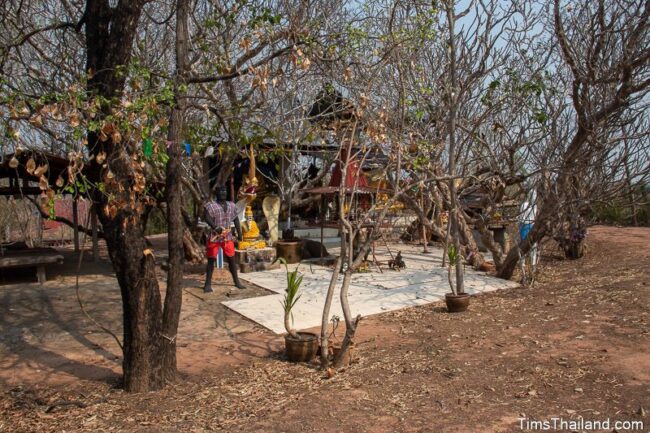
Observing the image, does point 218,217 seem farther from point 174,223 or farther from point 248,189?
point 174,223

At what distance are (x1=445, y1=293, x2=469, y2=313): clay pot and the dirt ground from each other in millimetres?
142

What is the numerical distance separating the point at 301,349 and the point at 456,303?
2.95 metres

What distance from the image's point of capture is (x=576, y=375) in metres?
4.68

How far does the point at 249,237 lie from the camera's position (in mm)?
11188

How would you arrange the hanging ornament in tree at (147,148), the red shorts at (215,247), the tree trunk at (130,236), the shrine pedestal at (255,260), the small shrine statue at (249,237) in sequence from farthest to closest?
the small shrine statue at (249,237) < the shrine pedestal at (255,260) < the red shorts at (215,247) < the tree trunk at (130,236) < the hanging ornament in tree at (147,148)

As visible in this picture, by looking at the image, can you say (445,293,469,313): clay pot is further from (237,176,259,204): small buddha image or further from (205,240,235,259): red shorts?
(237,176,259,204): small buddha image

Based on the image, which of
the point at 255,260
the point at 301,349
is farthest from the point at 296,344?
the point at 255,260

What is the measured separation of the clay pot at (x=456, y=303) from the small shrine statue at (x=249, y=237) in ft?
15.3

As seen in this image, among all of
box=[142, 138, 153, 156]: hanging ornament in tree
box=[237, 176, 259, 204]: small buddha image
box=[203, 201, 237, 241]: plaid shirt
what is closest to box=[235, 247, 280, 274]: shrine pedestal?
box=[237, 176, 259, 204]: small buddha image

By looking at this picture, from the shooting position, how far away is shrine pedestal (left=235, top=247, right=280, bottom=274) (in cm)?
1046

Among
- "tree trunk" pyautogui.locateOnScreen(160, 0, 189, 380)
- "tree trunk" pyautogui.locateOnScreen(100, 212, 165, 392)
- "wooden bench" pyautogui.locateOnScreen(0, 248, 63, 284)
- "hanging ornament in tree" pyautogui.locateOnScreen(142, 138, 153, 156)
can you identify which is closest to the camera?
"hanging ornament in tree" pyautogui.locateOnScreen(142, 138, 153, 156)

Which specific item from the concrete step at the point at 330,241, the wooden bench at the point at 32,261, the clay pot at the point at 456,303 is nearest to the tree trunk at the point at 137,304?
the clay pot at the point at 456,303

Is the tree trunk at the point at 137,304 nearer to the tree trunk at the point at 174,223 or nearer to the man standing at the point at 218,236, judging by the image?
the tree trunk at the point at 174,223

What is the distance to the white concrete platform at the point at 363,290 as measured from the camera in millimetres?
7336
